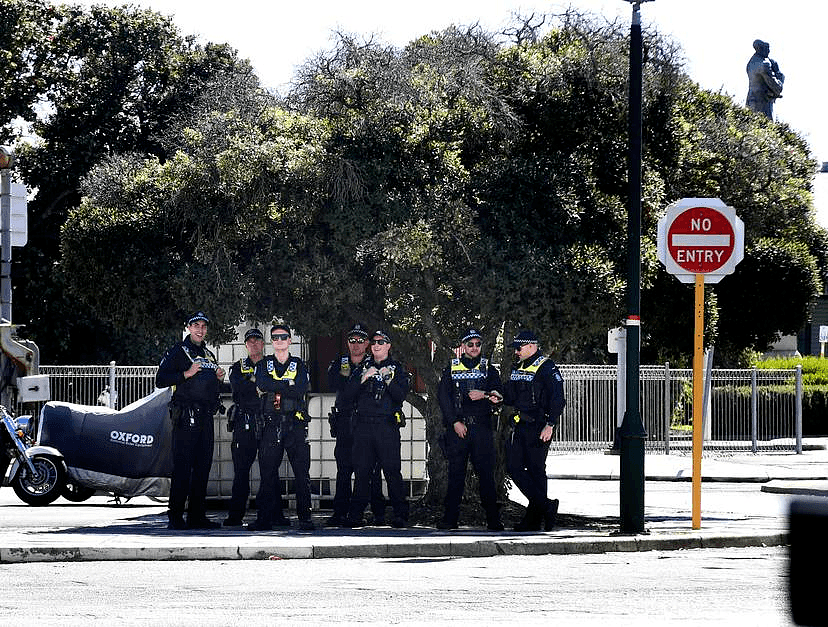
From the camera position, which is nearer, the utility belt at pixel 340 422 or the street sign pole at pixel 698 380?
the street sign pole at pixel 698 380

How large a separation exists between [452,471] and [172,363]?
2824 millimetres

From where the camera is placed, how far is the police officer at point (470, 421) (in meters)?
12.8

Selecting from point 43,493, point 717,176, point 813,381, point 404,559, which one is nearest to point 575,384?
point 813,381

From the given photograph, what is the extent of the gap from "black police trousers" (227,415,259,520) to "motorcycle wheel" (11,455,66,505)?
2954mm

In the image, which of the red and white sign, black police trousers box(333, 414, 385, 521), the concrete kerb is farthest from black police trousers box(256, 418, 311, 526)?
the red and white sign

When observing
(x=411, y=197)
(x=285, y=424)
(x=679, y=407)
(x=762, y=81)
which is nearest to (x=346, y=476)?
(x=285, y=424)

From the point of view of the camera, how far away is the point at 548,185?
12.6 meters

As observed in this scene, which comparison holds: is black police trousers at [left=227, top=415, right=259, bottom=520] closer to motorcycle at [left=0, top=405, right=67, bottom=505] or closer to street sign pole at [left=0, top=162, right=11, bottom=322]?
motorcycle at [left=0, top=405, right=67, bottom=505]

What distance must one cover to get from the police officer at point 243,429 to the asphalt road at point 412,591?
254cm

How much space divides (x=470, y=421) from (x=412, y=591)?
4.43 metres

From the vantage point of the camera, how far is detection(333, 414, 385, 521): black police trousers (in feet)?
43.1

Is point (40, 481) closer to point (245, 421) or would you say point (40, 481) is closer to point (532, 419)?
point (245, 421)

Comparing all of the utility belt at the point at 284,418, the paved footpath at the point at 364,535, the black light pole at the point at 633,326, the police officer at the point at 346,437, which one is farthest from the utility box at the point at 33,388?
the black light pole at the point at 633,326

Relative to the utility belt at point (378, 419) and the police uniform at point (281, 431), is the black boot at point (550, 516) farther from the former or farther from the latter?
the police uniform at point (281, 431)
